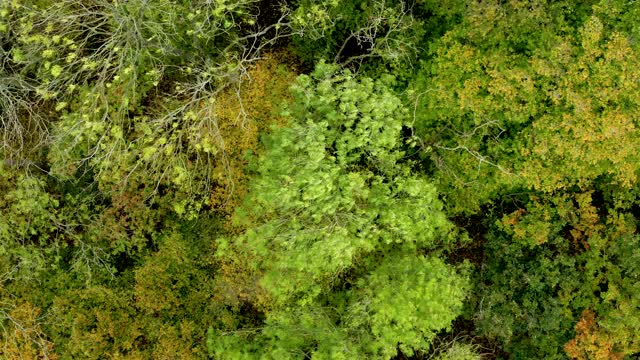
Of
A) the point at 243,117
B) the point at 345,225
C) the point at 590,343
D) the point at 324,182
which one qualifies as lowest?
the point at 590,343

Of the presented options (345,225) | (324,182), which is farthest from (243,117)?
(345,225)

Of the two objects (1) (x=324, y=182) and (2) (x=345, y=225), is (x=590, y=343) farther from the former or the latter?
(1) (x=324, y=182)

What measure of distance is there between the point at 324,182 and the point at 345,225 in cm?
156

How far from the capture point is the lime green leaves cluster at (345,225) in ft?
45.8

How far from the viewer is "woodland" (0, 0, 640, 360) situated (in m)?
14.4

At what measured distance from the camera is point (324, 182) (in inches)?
537

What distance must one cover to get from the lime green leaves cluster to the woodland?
9 cm

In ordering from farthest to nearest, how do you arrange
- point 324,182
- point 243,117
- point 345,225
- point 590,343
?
1. point 243,117
2. point 590,343
3. point 345,225
4. point 324,182

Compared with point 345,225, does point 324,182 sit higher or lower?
higher

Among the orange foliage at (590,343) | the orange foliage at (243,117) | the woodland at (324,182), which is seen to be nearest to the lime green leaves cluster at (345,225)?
the woodland at (324,182)

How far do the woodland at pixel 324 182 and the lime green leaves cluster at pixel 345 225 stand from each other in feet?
0.29

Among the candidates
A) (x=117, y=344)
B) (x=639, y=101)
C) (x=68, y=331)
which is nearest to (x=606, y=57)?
(x=639, y=101)

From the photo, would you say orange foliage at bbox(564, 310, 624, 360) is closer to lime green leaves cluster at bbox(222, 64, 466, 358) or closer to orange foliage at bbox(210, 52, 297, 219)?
lime green leaves cluster at bbox(222, 64, 466, 358)

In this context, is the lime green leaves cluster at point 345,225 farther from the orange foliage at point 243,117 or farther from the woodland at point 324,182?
the orange foliage at point 243,117
